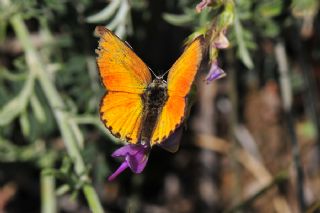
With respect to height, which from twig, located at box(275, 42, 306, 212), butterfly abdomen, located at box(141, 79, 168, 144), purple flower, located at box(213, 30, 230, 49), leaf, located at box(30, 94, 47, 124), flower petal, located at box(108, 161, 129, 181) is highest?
purple flower, located at box(213, 30, 230, 49)

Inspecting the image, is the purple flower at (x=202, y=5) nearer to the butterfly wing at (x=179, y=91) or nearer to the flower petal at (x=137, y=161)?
the butterfly wing at (x=179, y=91)

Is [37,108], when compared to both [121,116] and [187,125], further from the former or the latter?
[121,116]

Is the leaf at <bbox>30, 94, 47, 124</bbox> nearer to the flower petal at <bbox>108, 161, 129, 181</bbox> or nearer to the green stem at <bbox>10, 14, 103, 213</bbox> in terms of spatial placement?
the green stem at <bbox>10, 14, 103, 213</bbox>

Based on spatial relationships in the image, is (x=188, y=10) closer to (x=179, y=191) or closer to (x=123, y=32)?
(x=123, y=32)

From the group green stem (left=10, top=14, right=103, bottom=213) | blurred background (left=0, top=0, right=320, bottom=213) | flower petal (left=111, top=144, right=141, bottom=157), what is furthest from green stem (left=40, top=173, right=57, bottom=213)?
flower petal (left=111, top=144, right=141, bottom=157)

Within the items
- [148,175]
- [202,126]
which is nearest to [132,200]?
[148,175]

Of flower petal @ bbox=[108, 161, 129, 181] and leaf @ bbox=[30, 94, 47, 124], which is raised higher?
flower petal @ bbox=[108, 161, 129, 181]

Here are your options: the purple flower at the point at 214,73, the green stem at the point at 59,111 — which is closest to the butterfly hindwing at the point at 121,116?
the purple flower at the point at 214,73

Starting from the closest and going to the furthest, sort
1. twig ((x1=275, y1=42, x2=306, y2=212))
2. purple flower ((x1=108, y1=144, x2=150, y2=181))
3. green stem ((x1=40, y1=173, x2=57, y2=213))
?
purple flower ((x1=108, y1=144, x2=150, y2=181))
green stem ((x1=40, y1=173, x2=57, y2=213))
twig ((x1=275, y1=42, x2=306, y2=212))

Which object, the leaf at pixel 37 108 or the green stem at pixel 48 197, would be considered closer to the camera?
the green stem at pixel 48 197
